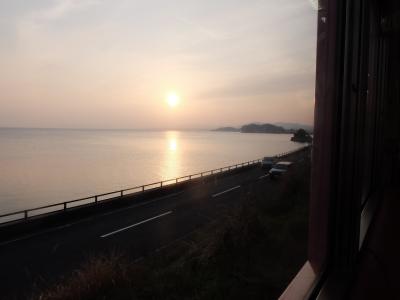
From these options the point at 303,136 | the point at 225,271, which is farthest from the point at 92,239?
the point at 303,136

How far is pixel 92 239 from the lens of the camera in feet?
29.2

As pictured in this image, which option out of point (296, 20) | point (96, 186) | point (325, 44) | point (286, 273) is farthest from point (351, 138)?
point (96, 186)

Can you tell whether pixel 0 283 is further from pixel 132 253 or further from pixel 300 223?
pixel 300 223

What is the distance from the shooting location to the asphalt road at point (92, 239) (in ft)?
21.9

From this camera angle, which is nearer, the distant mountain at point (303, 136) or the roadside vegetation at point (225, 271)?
the distant mountain at point (303, 136)

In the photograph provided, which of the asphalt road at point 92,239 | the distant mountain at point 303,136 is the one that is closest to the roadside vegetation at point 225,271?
the distant mountain at point 303,136

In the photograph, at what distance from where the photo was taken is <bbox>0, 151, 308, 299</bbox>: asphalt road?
666cm

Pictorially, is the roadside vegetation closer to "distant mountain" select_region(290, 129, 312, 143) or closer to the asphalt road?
"distant mountain" select_region(290, 129, 312, 143)

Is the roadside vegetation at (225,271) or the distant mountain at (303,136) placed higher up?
the distant mountain at (303,136)

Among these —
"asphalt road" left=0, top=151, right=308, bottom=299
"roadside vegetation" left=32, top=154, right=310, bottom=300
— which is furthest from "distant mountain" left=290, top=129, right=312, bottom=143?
"asphalt road" left=0, top=151, right=308, bottom=299

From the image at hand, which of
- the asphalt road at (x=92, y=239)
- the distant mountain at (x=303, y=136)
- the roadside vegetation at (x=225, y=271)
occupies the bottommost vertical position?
the asphalt road at (x=92, y=239)

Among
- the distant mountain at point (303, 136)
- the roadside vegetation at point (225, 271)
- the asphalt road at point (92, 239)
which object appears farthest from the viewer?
the asphalt road at point (92, 239)

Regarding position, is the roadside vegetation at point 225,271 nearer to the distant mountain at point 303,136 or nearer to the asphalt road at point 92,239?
the distant mountain at point 303,136

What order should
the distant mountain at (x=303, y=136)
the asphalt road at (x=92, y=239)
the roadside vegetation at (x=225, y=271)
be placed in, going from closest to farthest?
the distant mountain at (x=303, y=136) < the roadside vegetation at (x=225, y=271) < the asphalt road at (x=92, y=239)
